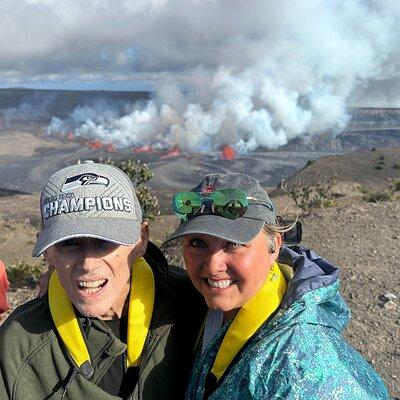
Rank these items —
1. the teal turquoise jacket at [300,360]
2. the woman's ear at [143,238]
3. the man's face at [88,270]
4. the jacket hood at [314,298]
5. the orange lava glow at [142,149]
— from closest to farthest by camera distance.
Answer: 1. the teal turquoise jacket at [300,360]
2. the jacket hood at [314,298]
3. the man's face at [88,270]
4. the woman's ear at [143,238]
5. the orange lava glow at [142,149]

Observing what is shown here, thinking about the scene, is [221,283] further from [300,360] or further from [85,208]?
[85,208]

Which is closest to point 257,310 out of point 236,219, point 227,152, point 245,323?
point 245,323

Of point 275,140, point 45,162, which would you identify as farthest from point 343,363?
point 275,140

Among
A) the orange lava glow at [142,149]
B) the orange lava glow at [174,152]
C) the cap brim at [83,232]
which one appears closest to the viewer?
the cap brim at [83,232]

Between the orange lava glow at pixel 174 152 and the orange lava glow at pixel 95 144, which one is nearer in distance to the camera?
the orange lava glow at pixel 174 152

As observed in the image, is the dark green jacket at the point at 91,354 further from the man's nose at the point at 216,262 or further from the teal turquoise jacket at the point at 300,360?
the man's nose at the point at 216,262

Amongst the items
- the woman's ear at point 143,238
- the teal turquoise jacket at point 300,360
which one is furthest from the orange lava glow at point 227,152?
the teal turquoise jacket at point 300,360
